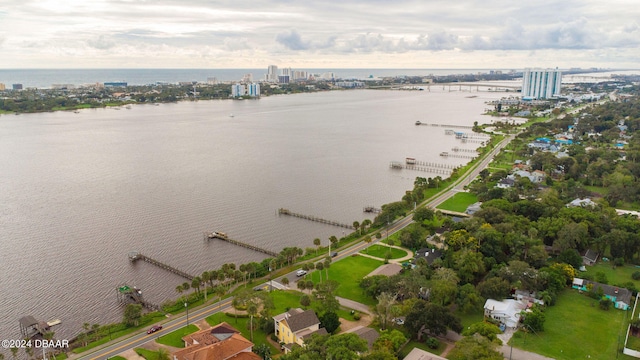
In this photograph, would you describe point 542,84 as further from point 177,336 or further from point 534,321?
point 177,336

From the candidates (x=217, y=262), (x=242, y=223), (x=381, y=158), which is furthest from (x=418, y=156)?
(x=217, y=262)

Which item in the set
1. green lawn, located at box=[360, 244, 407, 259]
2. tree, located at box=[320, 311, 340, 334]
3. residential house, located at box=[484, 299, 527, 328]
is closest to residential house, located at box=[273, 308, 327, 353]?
tree, located at box=[320, 311, 340, 334]

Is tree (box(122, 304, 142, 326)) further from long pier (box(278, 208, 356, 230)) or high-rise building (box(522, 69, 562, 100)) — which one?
high-rise building (box(522, 69, 562, 100))

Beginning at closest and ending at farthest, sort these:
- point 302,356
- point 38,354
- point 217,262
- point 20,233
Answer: point 302,356 → point 38,354 → point 217,262 → point 20,233

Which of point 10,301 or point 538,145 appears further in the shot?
point 538,145

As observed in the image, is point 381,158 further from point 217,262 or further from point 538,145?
point 217,262

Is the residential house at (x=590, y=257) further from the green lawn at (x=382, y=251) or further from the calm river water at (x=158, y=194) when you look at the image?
the calm river water at (x=158, y=194)

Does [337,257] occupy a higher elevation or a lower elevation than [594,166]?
lower
